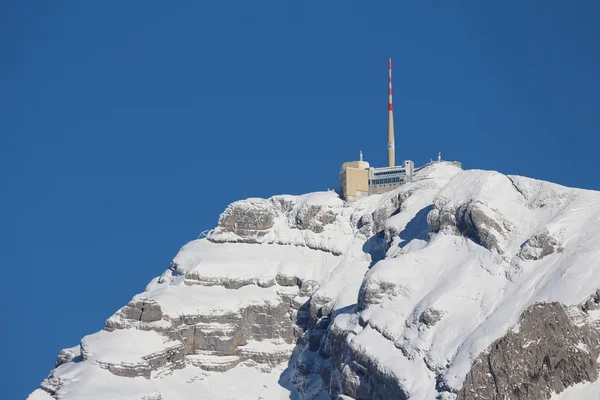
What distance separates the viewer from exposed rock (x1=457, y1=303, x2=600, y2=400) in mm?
172750

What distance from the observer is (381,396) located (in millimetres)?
184625

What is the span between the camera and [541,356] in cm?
17525

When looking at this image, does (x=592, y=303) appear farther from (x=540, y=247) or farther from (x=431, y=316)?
(x=431, y=316)

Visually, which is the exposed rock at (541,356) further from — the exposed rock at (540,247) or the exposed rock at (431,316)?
the exposed rock at (540,247)

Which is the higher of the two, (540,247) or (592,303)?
(540,247)

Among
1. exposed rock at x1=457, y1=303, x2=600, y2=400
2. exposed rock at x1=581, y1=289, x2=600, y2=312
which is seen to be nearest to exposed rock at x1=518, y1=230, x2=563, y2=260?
exposed rock at x1=581, y1=289, x2=600, y2=312

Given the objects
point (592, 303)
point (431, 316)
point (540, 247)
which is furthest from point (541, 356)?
point (540, 247)

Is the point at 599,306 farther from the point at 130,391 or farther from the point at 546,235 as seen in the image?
the point at 130,391

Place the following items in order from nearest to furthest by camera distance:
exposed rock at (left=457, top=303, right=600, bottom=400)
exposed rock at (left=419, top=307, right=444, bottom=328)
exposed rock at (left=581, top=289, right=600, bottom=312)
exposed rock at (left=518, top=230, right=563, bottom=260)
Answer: exposed rock at (left=457, top=303, right=600, bottom=400)
exposed rock at (left=581, top=289, right=600, bottom=312)
exposed rock at (left=419, top=307, right=444, bottom=328)
exposed rock at (left=518, top=230, right=563, bottom=260)

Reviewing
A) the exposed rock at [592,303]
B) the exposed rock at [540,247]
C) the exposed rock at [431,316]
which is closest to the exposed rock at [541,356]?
the exposed rock at [592,303]

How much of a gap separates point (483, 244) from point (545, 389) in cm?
3076

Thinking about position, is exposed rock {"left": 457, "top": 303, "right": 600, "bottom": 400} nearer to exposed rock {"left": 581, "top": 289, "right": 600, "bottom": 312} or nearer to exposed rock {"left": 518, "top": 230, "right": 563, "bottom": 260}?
exposed rock {"left": 581, "top": 289, "right": 600, "bottom": 312}

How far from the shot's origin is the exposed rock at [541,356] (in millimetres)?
172750

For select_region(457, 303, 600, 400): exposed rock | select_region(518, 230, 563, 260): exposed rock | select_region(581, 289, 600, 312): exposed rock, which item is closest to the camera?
select_region(457, 303, 600, 400): exposed rock
